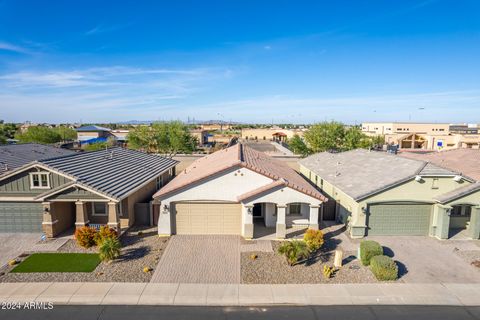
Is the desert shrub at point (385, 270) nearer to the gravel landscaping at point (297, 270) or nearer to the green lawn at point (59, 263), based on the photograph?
the gravel landscaping at point (297, 270)

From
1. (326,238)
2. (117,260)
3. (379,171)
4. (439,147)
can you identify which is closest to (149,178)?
(117,260)

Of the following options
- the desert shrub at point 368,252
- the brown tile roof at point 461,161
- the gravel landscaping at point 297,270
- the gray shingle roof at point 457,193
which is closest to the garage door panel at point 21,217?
the gravel landscaping at point 297,270

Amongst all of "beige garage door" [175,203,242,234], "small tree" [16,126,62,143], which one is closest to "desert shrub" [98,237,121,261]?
"beige garage door" [175,203,242,234]

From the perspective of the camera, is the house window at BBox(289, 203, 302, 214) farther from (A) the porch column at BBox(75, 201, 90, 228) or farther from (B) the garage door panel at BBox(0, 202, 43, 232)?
(B) the garage door panel at BBox(0, 202, 43, 232)

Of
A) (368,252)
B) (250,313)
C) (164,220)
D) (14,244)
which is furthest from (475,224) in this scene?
(14,244)

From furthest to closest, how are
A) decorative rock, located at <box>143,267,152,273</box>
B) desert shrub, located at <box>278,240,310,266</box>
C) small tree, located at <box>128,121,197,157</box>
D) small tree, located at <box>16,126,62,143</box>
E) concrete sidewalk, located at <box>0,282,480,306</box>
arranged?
small tree, located at <box>16,126,62,143</box> < small tree, located at <box>128,121,197,157</box> < desert shrub, located at <box>278,240,310,266</box> < decorative rock, located at <box>143,267,152,273</box> < concrete sidewalk, located at <box>0,282,480,306</box>

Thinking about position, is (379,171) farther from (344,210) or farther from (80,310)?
(80,310)
